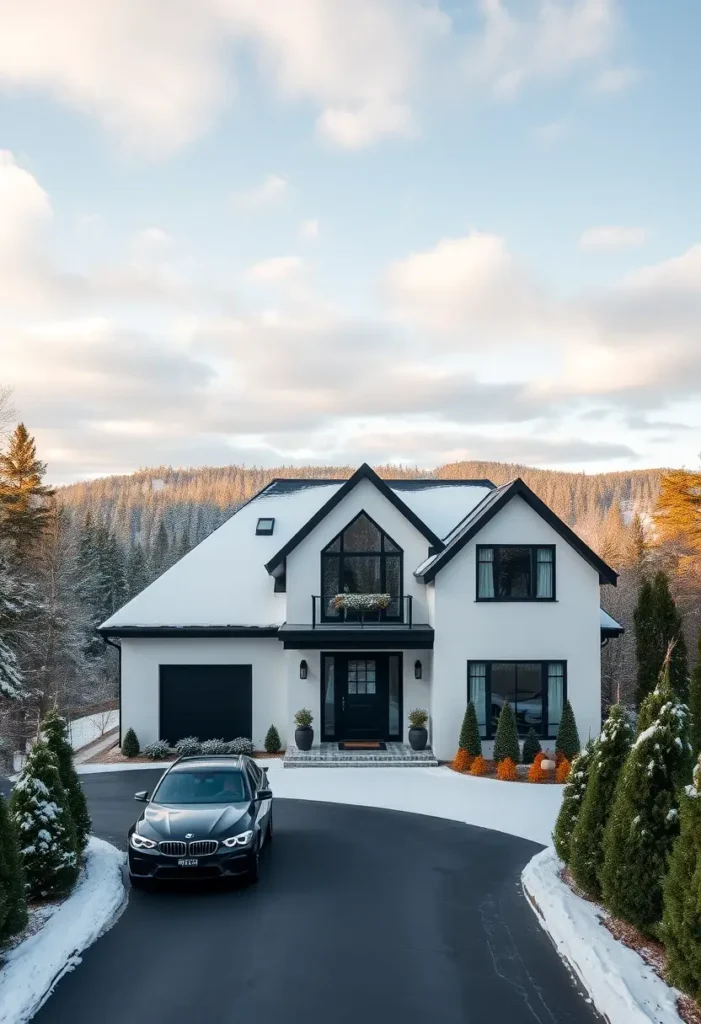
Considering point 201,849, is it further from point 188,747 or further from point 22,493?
point 22,493

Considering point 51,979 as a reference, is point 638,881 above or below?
above

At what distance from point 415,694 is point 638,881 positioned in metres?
11.4

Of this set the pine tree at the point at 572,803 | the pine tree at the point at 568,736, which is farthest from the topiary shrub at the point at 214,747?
the pine tree at the point at 572,803

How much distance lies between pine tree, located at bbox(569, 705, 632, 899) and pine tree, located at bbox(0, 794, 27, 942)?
20.4 feet

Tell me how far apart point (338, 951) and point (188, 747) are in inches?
446

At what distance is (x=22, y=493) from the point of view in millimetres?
34594

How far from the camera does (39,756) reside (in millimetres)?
9445

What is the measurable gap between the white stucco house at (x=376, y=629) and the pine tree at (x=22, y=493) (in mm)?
14443

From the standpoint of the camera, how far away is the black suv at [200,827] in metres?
9.21

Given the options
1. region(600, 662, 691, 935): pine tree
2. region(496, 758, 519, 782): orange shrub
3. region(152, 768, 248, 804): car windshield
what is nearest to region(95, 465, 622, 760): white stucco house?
region(496, 758, 519, 782): orange shrub

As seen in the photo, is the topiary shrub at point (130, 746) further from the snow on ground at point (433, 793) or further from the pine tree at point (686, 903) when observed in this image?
the pine tree at point (686, 903)

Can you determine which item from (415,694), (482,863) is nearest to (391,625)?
(415,694)

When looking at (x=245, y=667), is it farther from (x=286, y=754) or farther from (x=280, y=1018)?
(x=280, y=1018)

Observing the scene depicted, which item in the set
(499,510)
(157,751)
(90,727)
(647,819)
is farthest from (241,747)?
Result: (90,727)
